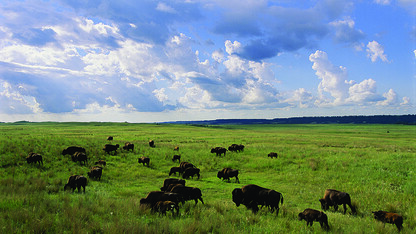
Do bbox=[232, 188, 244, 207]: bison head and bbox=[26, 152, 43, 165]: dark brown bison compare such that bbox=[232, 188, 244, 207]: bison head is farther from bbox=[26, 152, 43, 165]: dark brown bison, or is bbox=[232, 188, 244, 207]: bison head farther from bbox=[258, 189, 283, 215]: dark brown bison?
bbox=[26, 152, 43, 165]: dark brown bison

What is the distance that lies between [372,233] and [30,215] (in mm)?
11049

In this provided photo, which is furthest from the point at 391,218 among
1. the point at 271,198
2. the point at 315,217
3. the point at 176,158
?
the point at 176,158

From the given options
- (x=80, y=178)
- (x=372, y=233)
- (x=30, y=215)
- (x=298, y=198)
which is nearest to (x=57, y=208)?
(x=30, y=215)

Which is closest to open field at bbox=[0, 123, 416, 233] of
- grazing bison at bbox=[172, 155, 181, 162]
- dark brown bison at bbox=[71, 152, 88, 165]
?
grazing bison at bbox=[172, 155, 181, 162]

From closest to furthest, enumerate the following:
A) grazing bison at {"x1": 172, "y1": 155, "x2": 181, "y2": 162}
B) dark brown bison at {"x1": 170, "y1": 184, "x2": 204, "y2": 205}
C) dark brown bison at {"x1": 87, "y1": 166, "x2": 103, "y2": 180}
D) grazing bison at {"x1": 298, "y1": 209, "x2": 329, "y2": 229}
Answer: grazing bison at {"x1": 298, "y1": 209, "x2": 329, "y2": 229}, dark brown bison at {"x1": 170, "y1": 184, "x2": 204, "y2": 205}, dark brown bison at {"x1": 87, "y1": 166, "x2": 103, "y2": 180}, grazing bison at {"x1": 172, "y1": 155, "x2": 181, "y2": 162}

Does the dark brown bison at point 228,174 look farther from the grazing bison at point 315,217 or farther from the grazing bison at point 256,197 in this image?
the grazing bison at point 315,217

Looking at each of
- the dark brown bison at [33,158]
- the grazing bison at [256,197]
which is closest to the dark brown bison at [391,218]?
the grazing bison at [256,197]

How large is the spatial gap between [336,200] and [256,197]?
4447 millimetres

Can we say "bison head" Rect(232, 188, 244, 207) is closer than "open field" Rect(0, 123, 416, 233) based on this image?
No

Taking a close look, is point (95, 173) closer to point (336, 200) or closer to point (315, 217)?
point (315, 217)

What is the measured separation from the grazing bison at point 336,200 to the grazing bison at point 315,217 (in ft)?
11.0

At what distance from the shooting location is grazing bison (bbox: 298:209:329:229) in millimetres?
8664

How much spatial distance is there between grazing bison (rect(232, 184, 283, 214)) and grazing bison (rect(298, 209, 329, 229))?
1467 mm

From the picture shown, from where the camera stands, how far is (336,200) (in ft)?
39.2
